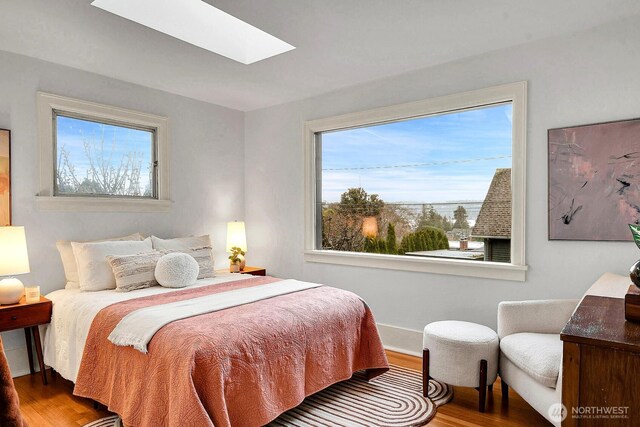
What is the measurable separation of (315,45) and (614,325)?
102 inches

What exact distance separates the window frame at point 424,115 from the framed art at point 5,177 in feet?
8.62

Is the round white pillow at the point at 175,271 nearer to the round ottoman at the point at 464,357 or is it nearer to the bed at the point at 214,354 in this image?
the bed at the point at 214,354

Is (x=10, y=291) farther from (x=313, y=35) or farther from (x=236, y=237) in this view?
(x=313, y=35)

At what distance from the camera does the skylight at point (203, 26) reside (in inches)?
105

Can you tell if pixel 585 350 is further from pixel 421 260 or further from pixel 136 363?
pixel 421 260

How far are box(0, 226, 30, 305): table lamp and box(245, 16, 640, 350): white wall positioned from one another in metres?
A: 2.47

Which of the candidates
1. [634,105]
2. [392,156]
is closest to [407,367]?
[392,156]

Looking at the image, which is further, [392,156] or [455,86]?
[392,156]

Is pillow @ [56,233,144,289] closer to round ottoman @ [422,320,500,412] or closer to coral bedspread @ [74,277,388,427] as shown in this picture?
coral bedspread @ [74,277,388,427]

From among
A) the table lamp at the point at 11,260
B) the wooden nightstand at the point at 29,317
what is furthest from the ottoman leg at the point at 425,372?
the table lamp at the point at 11,260

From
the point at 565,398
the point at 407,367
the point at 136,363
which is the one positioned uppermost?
the point at 565,398

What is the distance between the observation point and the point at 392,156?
401 centimetres

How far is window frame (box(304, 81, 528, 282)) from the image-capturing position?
3.09 meters

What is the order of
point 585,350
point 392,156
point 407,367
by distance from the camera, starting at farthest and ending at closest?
point 392,156 < point 407,367 < point 585,350
